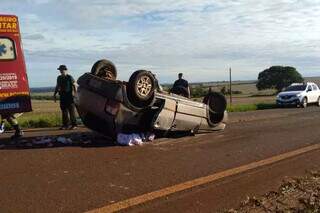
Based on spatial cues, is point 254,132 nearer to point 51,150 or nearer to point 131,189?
point 51,150

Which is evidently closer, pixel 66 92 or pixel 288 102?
pixel 66 92

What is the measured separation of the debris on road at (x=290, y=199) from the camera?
6.11m

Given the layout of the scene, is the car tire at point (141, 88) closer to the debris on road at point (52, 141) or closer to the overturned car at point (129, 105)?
the overturned car at point (129, 105)

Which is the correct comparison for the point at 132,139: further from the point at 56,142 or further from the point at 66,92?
the point at 66,92

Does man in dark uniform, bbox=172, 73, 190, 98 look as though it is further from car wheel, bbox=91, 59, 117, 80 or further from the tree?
the tree

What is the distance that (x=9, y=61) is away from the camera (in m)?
11.2

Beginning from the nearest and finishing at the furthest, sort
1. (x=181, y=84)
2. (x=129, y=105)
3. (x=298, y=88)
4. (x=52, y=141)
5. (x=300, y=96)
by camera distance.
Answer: (x=129, y=105)
(x=52, y=141)
(x=181, y=84)
(x=300, y=96)
(x=298, y=88)

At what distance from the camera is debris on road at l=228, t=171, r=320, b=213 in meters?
6.11

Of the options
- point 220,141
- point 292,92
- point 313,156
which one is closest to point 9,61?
point 220,141

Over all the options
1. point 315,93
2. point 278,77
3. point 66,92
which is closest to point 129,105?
point 66,92

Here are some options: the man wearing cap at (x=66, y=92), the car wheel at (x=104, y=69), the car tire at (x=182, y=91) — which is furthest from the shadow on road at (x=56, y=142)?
the car tire at (x=182, y=91)

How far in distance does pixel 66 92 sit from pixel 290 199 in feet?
29.9

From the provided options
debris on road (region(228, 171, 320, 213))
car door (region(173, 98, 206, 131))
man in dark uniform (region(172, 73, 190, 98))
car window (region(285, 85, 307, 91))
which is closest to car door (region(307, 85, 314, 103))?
car window (region(285, 85, 307, 91))

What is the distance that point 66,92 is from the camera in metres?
14.6
